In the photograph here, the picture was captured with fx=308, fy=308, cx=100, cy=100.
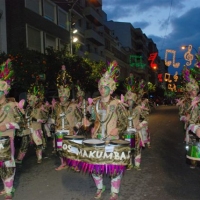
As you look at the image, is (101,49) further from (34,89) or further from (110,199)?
(110,199)

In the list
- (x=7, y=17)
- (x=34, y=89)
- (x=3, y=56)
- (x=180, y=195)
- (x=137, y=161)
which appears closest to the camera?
(x=180, y=195)

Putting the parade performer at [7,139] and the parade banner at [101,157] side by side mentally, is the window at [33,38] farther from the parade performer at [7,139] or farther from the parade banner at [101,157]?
the parade banner at [101,157]

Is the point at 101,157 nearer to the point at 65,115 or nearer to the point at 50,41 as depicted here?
the point at 65,115

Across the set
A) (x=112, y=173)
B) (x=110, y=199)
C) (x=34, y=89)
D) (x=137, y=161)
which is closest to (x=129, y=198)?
(x=110, y=199)

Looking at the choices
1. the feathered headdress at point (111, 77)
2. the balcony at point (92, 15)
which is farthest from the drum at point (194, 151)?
the balcony at point (92, 15)

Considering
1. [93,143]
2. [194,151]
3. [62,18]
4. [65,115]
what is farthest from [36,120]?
[62,18]

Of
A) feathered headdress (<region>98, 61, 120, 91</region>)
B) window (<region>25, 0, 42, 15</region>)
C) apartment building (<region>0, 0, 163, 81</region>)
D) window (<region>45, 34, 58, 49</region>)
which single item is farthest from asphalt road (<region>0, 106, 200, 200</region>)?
window (<region>45, 34, 58, 49</region>)

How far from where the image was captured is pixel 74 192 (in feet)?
18.2

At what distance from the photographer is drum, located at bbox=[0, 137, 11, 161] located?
490 centimetres

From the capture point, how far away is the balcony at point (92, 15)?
37.8 m

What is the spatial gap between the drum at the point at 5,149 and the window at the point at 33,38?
1688 centimetres

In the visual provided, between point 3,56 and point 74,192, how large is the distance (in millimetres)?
10012

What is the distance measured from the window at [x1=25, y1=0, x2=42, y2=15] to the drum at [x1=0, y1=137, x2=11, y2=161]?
17984mm

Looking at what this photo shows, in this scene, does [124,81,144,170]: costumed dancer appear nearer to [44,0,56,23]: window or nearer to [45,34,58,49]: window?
[45,34,58,49]: window
